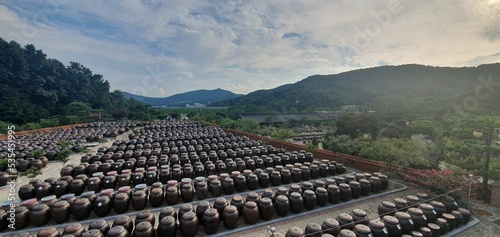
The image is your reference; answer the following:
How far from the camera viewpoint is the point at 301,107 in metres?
90.7

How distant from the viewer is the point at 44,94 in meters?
50.7

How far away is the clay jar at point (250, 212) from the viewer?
28.1 feet

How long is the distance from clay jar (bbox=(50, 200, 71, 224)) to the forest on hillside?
3747cm

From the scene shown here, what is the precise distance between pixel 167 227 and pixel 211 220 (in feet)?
4.62

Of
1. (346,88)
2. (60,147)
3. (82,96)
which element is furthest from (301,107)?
(60,147)

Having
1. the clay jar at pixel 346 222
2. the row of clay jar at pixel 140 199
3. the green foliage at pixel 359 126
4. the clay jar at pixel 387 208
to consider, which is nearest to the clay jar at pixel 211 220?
the row of clay jar at pixel 140 199

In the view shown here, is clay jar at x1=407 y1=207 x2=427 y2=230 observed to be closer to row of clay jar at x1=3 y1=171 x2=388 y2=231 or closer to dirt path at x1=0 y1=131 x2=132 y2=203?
row of clay jar at x1=3 y1=171 x2=388 y2=231

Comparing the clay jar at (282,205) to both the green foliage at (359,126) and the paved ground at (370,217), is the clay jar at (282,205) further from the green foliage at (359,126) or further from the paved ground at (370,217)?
the green foliage at (359,126)

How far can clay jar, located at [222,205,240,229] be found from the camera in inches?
324

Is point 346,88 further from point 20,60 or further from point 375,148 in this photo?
point 20,60

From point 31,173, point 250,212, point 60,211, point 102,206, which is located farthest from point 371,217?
point 31,173

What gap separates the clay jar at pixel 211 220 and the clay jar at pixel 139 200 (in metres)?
3.22

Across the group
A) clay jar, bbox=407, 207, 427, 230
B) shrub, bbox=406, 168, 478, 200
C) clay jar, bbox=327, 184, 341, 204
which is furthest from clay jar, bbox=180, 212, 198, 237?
shrub, bbox=406, 168, 478, 200

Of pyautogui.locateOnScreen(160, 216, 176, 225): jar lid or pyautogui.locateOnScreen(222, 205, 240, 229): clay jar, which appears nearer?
pyautogui.locateOnScreen(160, 216, 176, 225): jar lid
